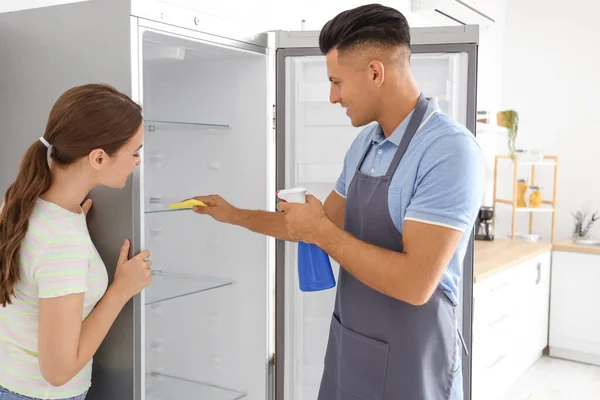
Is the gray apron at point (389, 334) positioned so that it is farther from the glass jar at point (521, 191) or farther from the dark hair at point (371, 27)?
the glass jar at point (521, 191)

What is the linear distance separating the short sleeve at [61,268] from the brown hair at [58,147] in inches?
2.2

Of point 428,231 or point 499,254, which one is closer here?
point 428,231

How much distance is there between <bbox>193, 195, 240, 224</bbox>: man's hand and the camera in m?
1.70

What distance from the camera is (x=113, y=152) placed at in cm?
130

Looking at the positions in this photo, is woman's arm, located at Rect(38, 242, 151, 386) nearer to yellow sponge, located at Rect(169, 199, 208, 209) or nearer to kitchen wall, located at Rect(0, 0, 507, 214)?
yellow sponge, located at Rect(169, 199, 208, 209)

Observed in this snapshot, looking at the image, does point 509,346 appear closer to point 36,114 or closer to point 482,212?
point 482,212

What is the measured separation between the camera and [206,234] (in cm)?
199

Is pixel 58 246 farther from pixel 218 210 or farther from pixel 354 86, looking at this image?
pixel 354 86

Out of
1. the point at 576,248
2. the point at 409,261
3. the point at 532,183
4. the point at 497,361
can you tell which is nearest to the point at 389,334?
the point at 409,261

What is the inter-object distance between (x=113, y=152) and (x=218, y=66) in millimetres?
690

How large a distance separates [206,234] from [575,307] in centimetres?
294

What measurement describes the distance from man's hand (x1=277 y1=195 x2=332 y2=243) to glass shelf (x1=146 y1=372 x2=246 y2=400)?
80 centimetres

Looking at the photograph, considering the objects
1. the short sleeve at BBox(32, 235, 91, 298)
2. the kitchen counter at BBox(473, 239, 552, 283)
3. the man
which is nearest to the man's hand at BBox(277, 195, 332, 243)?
the man

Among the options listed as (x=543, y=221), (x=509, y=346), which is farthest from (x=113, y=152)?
(x=543, y=221)
